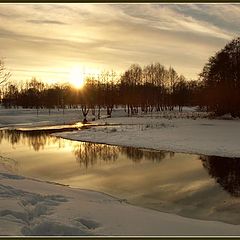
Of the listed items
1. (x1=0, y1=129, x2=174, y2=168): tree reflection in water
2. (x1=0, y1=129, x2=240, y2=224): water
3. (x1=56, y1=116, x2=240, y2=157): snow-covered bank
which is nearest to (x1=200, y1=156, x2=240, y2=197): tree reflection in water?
(x1=0, y1=129, x2=240, y2=224): water

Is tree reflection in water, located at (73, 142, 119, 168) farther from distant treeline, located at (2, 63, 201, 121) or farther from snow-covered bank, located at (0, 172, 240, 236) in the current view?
distant treeline, located at (2, 63, 201, 121)

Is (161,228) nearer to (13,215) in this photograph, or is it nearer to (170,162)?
(13,215)

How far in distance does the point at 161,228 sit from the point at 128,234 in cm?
100

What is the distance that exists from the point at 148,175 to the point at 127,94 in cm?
7641

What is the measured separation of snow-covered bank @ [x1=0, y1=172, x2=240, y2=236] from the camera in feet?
30.6

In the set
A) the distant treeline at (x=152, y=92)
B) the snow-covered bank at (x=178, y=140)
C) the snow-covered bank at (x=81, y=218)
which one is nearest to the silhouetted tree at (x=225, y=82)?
the distant treeline at (x=152, y=92)

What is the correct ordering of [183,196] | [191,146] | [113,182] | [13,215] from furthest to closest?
[191,146] → [113,182] → [183,196] → [13,215]

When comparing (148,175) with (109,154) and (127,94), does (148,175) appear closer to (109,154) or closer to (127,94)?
(109,154)

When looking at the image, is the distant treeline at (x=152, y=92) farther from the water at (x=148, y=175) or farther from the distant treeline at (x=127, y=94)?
the water at (x=148, y=175)

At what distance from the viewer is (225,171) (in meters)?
19.3

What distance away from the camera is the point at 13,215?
1002 cm

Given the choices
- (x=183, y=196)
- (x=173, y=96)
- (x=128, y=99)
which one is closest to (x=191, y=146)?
(x=183, y=196)

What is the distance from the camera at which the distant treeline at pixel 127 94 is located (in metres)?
92.2

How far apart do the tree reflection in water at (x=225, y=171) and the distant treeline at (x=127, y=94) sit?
52008 mm
